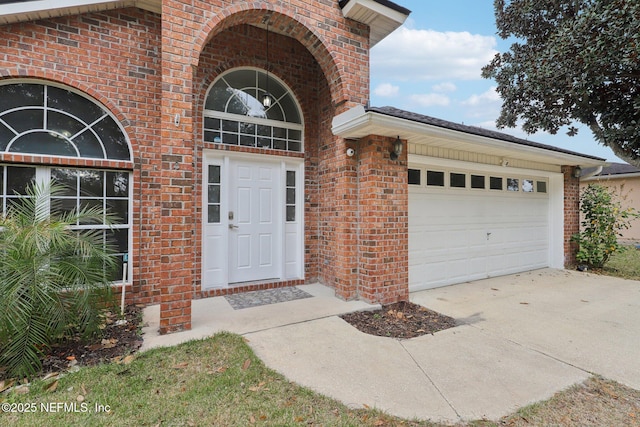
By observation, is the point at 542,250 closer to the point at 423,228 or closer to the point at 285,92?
the point at 423,228

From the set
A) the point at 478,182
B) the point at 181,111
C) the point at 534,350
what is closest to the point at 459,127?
the point at 478,182

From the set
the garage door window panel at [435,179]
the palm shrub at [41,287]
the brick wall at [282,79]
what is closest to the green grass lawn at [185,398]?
the palm shrub at [41,287]

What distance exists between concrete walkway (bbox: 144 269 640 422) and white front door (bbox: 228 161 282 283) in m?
0.85

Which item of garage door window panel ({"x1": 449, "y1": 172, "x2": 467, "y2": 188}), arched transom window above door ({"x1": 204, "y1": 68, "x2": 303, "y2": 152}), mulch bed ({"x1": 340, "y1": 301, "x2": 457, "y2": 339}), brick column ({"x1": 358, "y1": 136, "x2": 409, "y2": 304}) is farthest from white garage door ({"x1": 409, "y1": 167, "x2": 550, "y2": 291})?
arched transom window above door ({"x1": 204, "y1": 68, "x2": 303, "y2": 152})

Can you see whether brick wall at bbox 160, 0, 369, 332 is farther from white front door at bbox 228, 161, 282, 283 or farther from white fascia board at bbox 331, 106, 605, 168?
white fascia board at bbox 331, 106, 605, 168

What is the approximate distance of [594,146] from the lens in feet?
28.3

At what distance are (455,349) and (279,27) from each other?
501 cm

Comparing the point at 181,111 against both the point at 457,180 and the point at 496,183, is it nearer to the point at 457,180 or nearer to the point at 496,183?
the point at 457,180

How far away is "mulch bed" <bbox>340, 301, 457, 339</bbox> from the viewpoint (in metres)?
3.88

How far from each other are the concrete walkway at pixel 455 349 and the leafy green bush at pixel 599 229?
9.27ft

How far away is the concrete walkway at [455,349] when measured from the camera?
8.46ft

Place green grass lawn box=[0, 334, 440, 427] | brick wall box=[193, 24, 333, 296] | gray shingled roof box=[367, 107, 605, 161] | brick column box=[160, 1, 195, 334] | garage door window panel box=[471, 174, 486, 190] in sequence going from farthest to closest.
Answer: garage door window panel box=[471, 174, 486, 190]
brick wall box=[193, 24, 333, 296]
gray shingled roof box=[367, 107, 605, 161]
brick column box=[160, 1, 195, 334]
green grass lawn box=[0, 334, 440, 427]

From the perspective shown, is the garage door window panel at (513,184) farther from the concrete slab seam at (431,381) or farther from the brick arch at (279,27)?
the concrete slab seam at (431,381)

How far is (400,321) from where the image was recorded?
424cm
